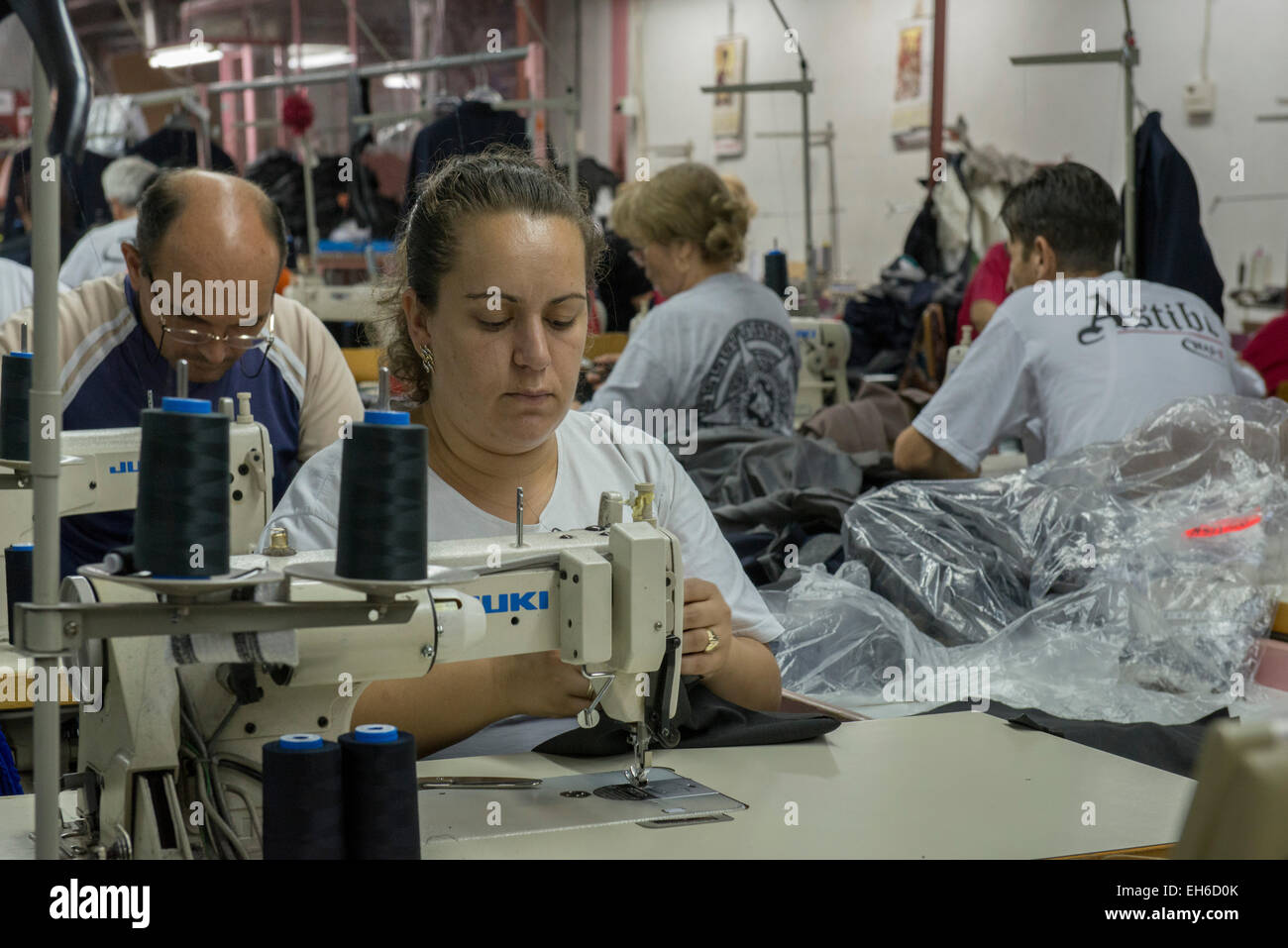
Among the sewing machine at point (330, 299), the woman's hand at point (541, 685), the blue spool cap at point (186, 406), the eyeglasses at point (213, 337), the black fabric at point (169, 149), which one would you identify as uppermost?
the black fabric at point (169, 149)

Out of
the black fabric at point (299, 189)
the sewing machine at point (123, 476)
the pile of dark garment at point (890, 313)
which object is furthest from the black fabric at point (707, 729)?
the black fabric at point (299, 189)

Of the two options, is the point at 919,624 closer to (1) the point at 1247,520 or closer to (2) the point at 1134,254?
(1) the point at 1247,520

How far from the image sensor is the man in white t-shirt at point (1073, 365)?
2928 mm

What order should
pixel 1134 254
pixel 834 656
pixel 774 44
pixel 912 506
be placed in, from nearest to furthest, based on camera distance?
pixel 834 656
pixel 912 506
pixel 1134 254
pixel 774 44

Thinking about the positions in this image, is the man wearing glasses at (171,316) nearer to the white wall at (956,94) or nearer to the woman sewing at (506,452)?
the woman sewing at (506,452)

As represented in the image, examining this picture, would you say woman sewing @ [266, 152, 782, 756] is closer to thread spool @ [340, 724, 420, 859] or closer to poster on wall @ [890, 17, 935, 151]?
thread spool @ [340, 724, 420, 859]

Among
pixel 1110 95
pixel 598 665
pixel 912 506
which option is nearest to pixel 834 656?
pixel 912 506

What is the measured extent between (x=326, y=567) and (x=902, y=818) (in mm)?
622

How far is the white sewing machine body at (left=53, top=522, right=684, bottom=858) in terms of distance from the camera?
116 cm

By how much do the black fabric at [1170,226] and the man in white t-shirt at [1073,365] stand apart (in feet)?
4.01

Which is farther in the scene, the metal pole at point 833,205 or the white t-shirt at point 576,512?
the metal pole at point 833,205

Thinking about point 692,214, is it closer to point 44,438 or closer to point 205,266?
point 205,266

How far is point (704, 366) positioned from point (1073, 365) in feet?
3.22

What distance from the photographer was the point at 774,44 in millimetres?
7977
